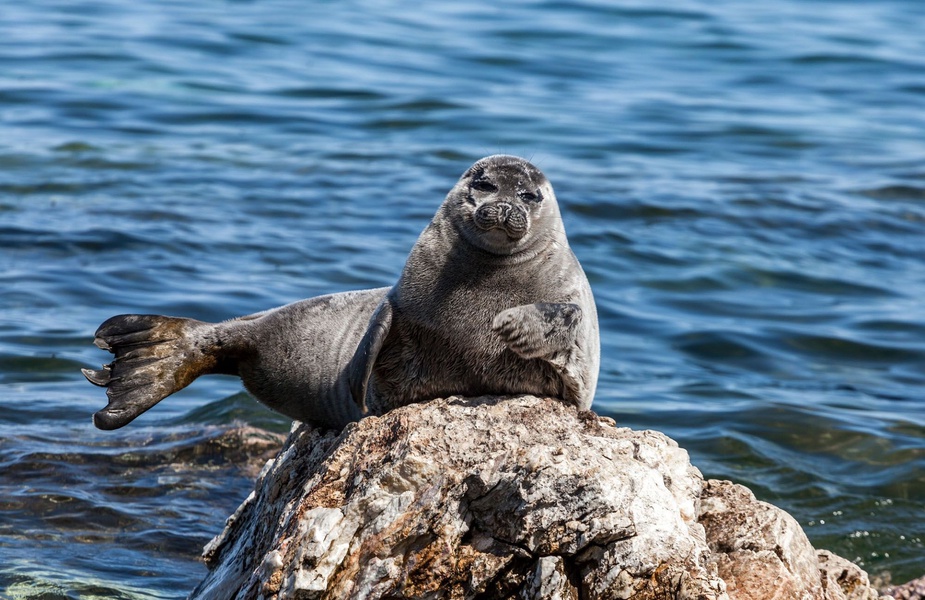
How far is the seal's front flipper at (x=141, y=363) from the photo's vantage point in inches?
198

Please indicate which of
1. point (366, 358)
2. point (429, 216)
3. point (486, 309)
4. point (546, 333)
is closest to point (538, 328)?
point (546, 333)

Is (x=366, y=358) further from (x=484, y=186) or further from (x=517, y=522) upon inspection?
(x=517, y=522)

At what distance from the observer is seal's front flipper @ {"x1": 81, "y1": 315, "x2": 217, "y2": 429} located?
16.5 ft

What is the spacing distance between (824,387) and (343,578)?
5963mm

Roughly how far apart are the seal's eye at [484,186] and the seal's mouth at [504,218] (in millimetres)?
134

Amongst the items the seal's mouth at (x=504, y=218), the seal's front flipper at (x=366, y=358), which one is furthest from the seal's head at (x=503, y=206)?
the seal's front flipper at (x=366, y=358)

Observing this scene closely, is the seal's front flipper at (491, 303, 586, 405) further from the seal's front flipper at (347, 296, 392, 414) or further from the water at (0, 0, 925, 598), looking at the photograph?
the water at (0, 0, 925, 598)

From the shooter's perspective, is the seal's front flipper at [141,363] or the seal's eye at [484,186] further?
the seal's front flipper at [141,363]

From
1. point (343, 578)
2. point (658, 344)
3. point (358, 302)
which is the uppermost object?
point (358, 302)

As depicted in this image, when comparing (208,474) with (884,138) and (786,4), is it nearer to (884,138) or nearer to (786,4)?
(884,138)

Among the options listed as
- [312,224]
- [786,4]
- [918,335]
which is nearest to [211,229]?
[312,224]

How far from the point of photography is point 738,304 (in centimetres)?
1082

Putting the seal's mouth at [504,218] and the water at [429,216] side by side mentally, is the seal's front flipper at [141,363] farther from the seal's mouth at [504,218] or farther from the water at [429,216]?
the seal's mouth at [504,218]

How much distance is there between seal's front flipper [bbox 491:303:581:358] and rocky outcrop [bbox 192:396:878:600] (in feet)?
0.67
